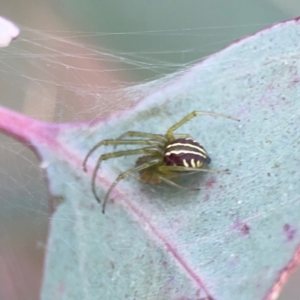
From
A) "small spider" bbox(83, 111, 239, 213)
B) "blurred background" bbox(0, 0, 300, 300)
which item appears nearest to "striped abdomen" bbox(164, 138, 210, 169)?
"small spider" bbox(83, 111, 239, 213)

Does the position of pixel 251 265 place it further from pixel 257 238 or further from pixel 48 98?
pixel 48 98

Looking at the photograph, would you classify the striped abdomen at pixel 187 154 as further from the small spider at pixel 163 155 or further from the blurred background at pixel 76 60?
the blurred background at pixel 76 60

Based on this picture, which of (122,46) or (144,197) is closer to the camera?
(144,197)

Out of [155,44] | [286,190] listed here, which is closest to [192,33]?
[155,44]

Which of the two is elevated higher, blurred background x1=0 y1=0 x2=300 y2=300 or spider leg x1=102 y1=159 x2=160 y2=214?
blurred background x1=0 y1=0 x2=300 y2=300

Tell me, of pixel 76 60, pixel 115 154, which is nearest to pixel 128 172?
pixel 115 154

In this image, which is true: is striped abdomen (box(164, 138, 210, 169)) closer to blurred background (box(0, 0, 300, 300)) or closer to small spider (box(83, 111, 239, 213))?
small spider (box(83, 111, 239, 213))

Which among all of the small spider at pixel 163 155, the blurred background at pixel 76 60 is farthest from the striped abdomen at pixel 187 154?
the blurred background at pixel 76 60
